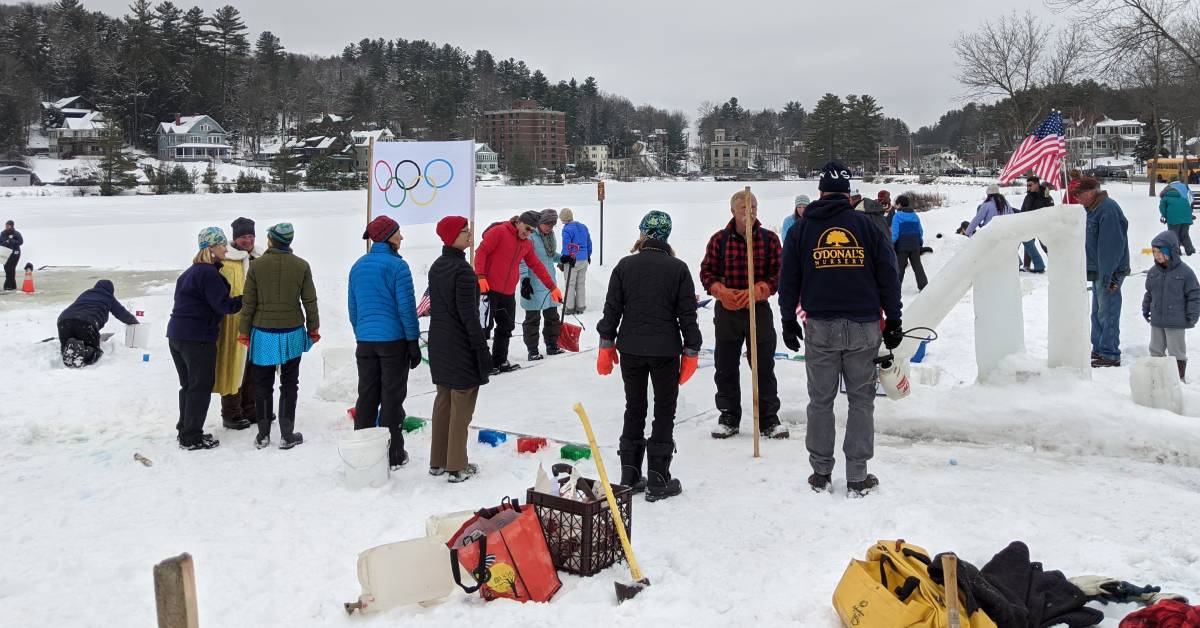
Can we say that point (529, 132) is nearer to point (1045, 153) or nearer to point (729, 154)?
point (729, 154)

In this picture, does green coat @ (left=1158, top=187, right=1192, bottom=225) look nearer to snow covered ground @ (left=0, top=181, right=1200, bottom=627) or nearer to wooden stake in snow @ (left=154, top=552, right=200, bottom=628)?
snow covered ground @ (left=0, top=181, right=1200, bottom=627)

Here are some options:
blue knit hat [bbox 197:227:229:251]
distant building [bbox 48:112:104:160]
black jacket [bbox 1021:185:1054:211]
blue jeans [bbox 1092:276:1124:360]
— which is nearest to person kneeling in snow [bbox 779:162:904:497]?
blue knit hat [bbox 197:227:229:251]

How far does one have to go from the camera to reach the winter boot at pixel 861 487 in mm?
5031

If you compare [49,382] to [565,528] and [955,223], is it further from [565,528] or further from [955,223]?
[955,223]

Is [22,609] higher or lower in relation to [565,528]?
lower

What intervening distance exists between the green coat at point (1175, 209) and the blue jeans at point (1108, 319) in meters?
7.24

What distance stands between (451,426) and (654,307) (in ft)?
5.15

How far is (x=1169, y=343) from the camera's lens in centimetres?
779

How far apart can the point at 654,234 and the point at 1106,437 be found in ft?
10.6

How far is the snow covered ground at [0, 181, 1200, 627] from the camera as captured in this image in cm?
402

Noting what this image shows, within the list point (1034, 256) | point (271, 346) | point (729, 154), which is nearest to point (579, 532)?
point (271, 346)

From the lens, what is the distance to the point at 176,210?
38250 mm

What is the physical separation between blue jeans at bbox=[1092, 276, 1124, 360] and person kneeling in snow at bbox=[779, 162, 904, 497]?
4.51 meters

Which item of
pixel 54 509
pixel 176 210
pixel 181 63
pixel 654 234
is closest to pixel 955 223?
pixel 654 234
